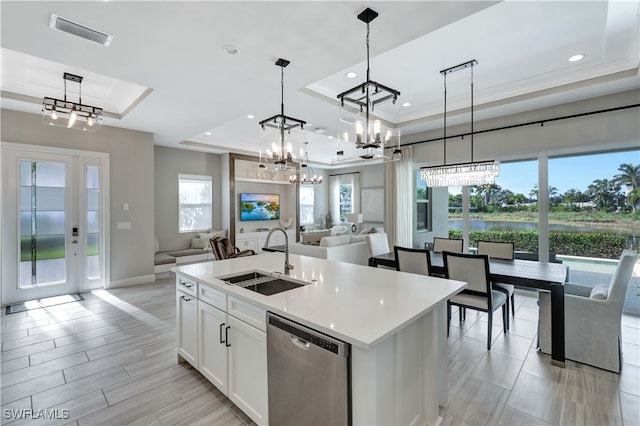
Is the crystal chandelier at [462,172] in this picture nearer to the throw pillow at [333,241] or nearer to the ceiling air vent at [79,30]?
the throw pillow at [333,241]

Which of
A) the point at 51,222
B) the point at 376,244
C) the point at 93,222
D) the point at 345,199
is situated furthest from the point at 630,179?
the point at 51,222

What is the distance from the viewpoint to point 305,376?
4.88 ft

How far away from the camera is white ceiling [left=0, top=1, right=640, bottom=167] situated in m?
2.15

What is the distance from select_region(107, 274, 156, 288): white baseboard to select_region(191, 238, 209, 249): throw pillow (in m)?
1.45

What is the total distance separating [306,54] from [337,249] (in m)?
3.05

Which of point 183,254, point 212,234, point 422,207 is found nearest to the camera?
point 422,207

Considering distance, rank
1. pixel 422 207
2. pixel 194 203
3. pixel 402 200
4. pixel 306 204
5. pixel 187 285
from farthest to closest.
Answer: pixel 306 204
pixel 194 203
pixel 422 207
pixel 402 200
pixel 187 285

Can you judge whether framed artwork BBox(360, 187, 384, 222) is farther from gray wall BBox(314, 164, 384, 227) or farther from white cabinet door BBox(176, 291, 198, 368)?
white cabinet door BBox(176, 291, 198, 368)

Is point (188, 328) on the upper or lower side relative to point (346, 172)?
lower

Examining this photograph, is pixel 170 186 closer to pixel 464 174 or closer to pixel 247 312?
pixel 247 312

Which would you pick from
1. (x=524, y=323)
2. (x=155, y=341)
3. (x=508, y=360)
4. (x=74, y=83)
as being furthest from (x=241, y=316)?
(x=74, y=83)

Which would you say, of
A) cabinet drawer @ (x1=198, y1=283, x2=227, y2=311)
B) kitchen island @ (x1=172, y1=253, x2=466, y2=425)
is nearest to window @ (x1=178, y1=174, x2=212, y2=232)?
kitchen island @ (x1=172, y1=253, x2=466, y2=425)

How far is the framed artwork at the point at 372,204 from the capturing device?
31.4 ft

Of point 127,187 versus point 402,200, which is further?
point 402,200
